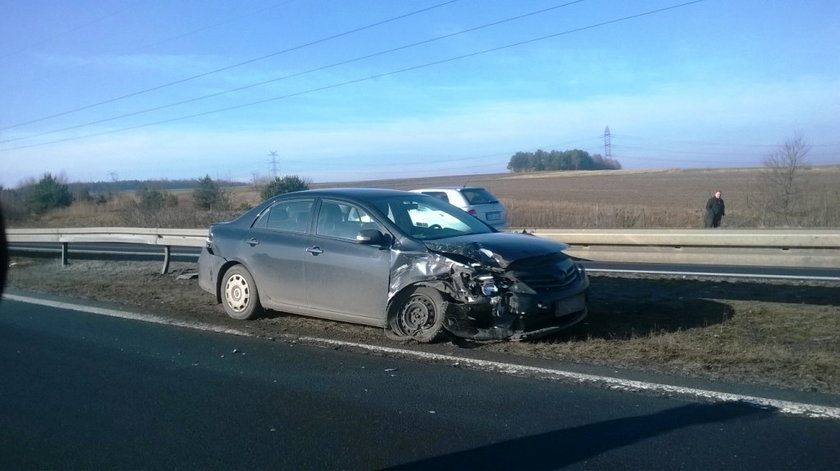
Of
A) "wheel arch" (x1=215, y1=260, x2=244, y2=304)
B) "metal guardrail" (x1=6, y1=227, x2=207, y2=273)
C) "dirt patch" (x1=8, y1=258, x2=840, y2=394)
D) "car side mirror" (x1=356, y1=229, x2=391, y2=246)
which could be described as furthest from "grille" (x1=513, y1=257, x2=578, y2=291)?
"metal guardrail" (x1=6, y1=227, x2=207, y2=273)

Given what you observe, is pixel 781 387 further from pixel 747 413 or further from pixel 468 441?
pixel 468 441

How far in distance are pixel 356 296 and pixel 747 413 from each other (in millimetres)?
3852

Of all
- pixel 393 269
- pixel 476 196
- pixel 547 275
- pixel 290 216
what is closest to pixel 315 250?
pixel 290 216

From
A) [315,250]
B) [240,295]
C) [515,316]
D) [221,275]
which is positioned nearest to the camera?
[515,316]

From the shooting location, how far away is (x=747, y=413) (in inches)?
190

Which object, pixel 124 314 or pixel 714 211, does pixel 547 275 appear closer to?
pixel 124 314

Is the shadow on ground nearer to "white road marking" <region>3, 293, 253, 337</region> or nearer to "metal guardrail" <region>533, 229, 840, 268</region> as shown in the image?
"white road marking" <region>3, 293, 253, 337</region>

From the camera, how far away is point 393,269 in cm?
705

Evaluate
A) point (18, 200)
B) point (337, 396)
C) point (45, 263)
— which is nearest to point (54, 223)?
point (18, 200)

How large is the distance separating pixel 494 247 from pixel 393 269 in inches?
40.3

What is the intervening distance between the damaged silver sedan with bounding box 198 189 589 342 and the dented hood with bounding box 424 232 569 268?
1cm

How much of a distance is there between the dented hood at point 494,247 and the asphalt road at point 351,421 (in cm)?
111

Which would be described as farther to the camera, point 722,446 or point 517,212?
point 517,212

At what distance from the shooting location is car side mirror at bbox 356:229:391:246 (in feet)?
23.5
